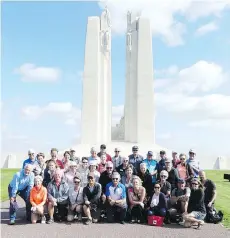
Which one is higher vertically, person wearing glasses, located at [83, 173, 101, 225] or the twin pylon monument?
the twin pylon monument

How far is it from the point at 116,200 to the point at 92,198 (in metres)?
0.47

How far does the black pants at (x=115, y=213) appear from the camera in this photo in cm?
719

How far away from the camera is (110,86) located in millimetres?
Answer: 26266

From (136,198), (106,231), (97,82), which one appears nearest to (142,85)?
(97,82)

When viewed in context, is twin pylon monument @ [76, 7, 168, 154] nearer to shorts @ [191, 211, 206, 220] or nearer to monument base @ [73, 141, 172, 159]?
monument base @ [73, 141, 172, 159]

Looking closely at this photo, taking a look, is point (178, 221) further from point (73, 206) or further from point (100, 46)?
point (100, 46)

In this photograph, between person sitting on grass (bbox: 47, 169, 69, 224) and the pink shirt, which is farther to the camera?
the pink shirt

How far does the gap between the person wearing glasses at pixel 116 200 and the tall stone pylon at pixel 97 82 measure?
57.6ft

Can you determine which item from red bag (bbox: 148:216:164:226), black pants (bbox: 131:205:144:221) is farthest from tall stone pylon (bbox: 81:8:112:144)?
red bag (bbox: 148:216:164:226)

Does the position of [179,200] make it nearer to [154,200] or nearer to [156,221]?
[154,200]

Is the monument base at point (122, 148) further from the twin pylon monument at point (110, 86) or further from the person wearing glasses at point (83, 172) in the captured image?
the person wearing glasses at point (83, 172)

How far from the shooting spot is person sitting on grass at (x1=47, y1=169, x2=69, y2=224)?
7266 mm

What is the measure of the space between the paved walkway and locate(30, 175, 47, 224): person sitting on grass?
0.24 meters

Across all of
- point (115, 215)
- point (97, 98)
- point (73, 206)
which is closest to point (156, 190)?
point (115, 215)
